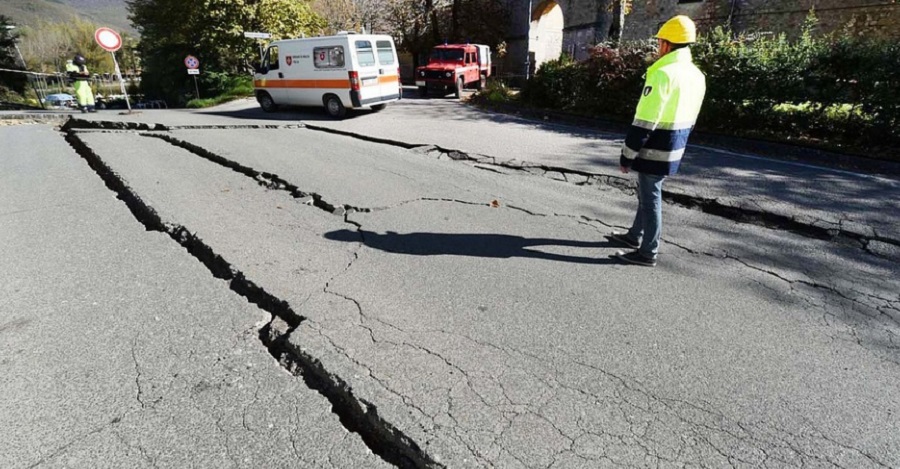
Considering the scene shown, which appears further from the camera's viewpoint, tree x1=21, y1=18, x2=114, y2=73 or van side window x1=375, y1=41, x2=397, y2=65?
tree x1=21, y1=18, x2=114, y2=73

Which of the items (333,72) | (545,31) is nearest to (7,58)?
(333,72)

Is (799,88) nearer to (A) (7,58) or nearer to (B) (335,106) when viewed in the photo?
(B) (335,106)

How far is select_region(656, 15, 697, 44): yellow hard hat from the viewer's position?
11.4 ft

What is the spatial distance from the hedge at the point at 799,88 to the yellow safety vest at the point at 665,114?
22.0ft

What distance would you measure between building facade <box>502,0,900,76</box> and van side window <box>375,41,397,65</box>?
5937 mm

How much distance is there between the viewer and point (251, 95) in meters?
22.5

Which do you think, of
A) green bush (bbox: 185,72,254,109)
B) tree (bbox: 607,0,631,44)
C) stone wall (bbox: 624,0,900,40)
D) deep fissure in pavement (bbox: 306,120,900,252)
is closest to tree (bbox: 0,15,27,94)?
green bush (bbox: 185,72,254,109)

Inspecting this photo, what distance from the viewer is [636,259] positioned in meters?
3.89

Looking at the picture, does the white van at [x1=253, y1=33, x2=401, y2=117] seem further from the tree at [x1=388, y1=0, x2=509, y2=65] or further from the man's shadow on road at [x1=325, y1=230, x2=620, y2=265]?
the tree at [x1=388, y1=0, x2=509, y2=65]

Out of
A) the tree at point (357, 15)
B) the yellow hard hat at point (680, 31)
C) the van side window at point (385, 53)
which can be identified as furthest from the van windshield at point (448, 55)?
the yellow hard hat at point (680, 31)

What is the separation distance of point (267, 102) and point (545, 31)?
78.2 ft

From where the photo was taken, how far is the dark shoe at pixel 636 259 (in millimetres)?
3863

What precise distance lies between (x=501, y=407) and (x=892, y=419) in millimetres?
2000

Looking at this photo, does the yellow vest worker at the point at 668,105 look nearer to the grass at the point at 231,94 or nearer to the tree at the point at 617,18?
the tree at the point at 617,18
